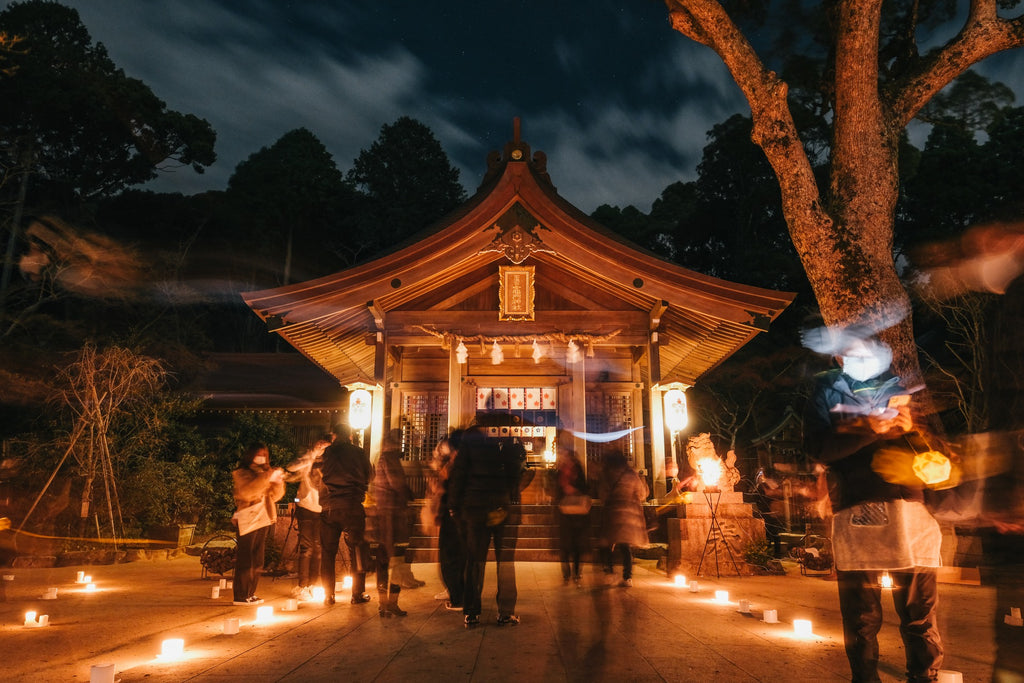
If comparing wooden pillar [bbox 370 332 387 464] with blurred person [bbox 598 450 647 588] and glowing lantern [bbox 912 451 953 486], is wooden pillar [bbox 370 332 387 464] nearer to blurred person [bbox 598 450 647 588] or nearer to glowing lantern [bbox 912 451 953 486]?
blurred person [bbox 598 450 647 588]

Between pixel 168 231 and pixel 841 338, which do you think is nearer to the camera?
pixel 841 338

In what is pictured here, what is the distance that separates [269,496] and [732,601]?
16.9ft

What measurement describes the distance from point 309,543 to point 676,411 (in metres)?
7.38

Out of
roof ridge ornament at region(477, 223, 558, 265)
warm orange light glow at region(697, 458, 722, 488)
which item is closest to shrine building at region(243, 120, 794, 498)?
roof ridge ornament at region(477, 223, 558, 265)

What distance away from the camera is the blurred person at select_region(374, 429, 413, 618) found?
19.6 ft

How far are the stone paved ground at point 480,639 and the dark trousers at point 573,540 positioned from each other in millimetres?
431

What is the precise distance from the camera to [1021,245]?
305 cm

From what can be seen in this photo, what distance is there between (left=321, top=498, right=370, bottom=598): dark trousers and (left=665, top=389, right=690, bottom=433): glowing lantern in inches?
282

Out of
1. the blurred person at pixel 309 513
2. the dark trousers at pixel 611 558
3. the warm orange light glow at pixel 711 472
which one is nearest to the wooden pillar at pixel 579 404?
the warm orange light glow at pixel 711 472

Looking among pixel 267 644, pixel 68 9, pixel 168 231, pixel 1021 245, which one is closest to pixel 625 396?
pixel 267 644

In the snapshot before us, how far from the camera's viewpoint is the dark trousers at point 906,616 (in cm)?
310

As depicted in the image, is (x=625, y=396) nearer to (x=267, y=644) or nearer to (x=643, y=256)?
(x=643, y=256)

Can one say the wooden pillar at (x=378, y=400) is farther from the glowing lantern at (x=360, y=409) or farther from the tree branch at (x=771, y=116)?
the tree branch at (x=771, y=116)

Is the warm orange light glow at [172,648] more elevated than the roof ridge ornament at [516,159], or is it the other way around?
the roof ridge ornament at [516,159]
